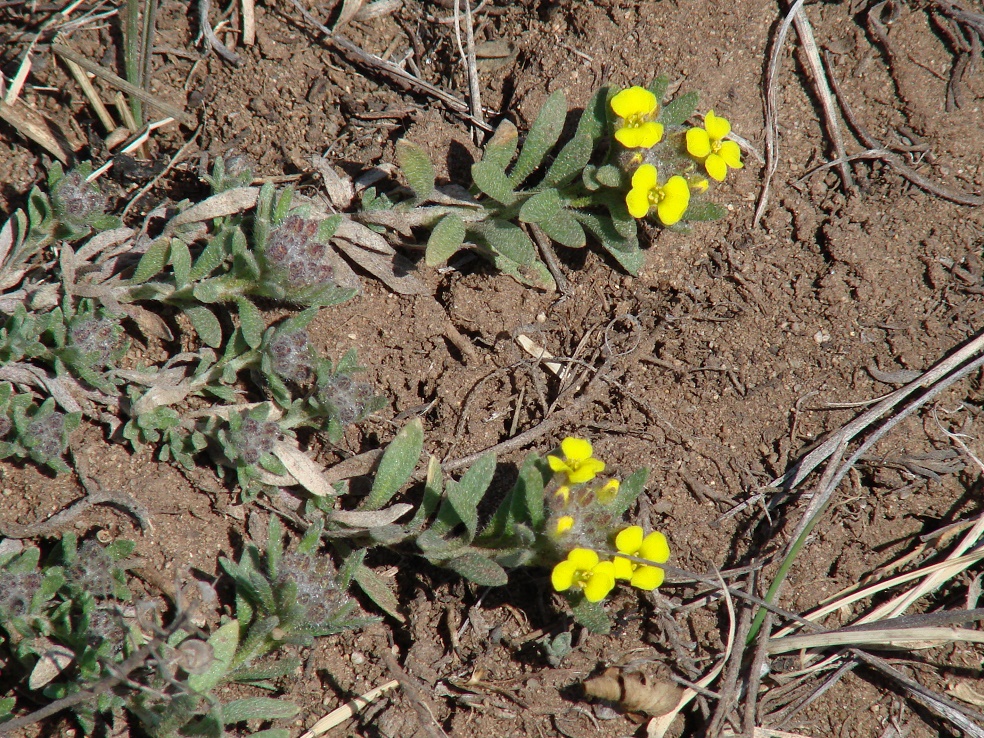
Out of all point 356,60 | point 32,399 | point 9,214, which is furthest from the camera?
point 356,60

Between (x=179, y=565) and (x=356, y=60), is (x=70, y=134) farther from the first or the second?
(x=179, y=565)

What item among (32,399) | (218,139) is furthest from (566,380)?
(32,399)

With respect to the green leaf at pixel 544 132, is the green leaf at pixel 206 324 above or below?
below

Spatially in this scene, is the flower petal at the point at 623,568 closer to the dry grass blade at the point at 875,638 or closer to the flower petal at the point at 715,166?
the dry grass blade at the point at 875,638

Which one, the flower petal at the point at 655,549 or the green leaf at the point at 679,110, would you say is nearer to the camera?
the flower petal at the point at 655,549

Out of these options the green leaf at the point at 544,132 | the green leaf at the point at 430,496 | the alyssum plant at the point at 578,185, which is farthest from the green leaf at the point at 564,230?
the green leaf at the point at 430,496

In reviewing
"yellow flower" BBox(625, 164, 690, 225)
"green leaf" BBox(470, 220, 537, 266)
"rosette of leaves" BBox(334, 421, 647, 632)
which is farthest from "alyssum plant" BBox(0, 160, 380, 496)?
"yellow flower" BBox(625, 164, 690, 225)

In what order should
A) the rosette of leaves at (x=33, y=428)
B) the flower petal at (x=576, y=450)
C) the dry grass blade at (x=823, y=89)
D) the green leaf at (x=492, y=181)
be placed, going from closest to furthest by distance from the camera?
1. the flower petal at (x=576, y=450)
2. the rosette of leaves at (x=33, y=428)
3. the green leaf at (x=492, y=181)
4. the dry grass blade at (x=823, y=89)
